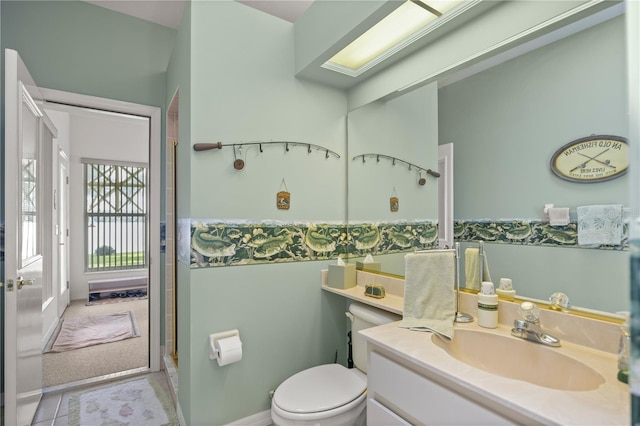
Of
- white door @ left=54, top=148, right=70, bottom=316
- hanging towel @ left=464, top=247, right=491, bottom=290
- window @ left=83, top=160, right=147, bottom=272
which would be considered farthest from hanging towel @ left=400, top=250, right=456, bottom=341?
window @ left=83, top=160, right=147, bottom=272

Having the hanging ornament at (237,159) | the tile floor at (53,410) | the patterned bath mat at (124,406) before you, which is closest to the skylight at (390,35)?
the hanging ornament at (237,159)

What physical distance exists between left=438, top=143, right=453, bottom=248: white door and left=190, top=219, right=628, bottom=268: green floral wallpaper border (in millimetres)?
44

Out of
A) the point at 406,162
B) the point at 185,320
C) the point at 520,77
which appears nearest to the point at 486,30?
the point at 520,77

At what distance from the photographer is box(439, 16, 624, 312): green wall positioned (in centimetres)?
113

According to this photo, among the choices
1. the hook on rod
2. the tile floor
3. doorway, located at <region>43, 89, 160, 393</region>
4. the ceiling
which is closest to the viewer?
the hook on rod

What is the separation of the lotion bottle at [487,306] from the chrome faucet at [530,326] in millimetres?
98

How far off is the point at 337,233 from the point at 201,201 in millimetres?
980

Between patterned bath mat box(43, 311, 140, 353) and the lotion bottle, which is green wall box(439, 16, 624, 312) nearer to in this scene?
the lotion bottle

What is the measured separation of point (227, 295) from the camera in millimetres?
1911

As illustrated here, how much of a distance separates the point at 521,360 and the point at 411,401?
0.47m

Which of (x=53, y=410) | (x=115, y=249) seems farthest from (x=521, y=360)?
(x=115, y=249)

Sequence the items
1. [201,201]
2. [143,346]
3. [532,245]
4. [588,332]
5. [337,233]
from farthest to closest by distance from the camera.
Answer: [143,346] → [337,233] → [201,201] → [532,245] → [588,332]

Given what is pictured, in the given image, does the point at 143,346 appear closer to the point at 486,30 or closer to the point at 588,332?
the point at 588,332

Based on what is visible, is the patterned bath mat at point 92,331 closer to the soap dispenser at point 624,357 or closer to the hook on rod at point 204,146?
the hook on rod at point 204,146
